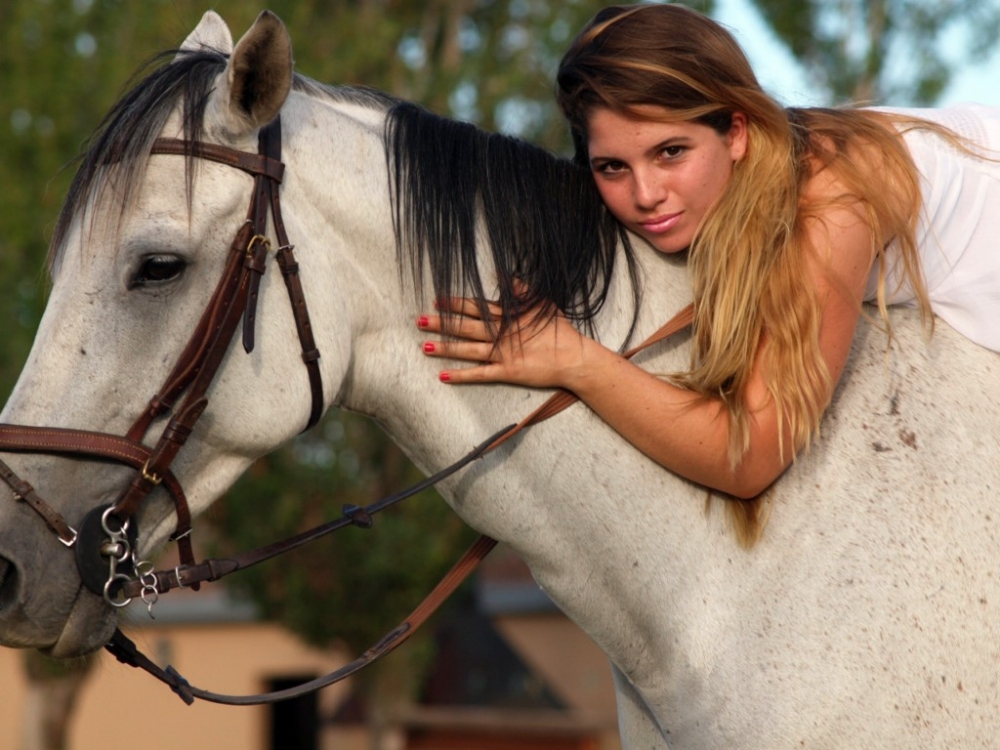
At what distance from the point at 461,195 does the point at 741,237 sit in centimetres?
69

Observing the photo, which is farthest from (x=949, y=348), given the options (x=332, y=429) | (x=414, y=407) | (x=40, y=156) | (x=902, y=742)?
(x=40, y=156)

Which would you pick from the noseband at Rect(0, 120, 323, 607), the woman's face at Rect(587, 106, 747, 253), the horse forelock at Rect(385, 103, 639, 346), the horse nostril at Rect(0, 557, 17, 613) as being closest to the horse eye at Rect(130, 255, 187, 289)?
the noseband at Rect(0, 120, 323, 607)

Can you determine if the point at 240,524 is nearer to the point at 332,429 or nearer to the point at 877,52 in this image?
the point at 332,429

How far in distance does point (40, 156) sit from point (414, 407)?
13.5 meters

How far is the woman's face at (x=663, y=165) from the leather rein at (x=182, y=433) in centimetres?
28

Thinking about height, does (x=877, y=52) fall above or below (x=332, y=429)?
above

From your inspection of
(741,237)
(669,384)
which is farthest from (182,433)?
(741,237)

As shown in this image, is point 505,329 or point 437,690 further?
point 437,690

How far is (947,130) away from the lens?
3.01 meters

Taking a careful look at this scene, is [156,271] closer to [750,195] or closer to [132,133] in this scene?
[132,133]

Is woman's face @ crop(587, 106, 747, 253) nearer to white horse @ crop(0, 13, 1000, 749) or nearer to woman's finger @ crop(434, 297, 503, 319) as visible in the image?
white horse @ crop(0, 13, 1000, 749)

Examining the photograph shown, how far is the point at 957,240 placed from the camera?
9.55 feet

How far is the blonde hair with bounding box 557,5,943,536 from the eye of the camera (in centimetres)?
266

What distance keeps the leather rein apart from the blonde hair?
19 cm
